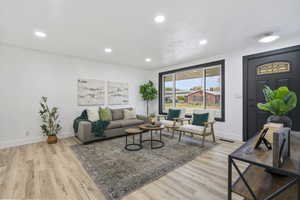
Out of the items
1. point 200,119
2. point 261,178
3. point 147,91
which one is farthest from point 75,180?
point 147,91

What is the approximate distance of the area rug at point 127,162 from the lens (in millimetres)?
1835

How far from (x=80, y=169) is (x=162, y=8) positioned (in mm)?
2906

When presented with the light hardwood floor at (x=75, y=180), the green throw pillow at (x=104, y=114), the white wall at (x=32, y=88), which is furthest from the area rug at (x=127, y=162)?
the white wall at (x=32, y=88)

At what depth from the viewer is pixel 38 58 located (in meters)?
3.63

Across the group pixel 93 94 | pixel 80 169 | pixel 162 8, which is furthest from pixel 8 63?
pixel 162 8

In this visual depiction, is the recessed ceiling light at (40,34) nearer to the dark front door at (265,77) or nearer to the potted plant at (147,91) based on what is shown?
the potted plant at (147,91)

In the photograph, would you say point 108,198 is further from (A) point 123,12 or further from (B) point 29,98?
(B) point 29,98

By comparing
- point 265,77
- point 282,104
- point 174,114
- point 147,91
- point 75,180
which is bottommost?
point 75,180

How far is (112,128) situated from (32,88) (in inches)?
94.1

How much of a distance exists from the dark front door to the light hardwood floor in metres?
1.55

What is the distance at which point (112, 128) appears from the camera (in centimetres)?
393

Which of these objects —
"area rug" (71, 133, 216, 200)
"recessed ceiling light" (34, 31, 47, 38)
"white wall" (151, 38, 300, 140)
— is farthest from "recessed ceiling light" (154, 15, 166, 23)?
"white wall" (151, 38, 300, 140)

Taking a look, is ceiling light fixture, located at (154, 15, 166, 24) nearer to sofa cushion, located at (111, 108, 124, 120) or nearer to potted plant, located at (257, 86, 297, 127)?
potted plant, located at (257, 86, 297, 127)

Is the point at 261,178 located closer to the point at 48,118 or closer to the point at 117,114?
the point at 117,114
